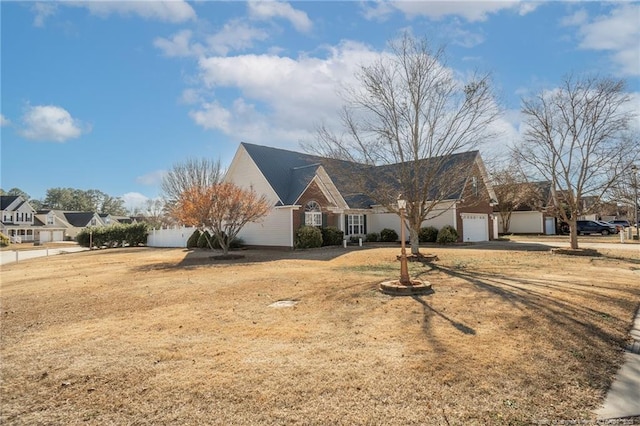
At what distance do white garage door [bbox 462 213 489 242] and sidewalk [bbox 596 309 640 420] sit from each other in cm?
2425

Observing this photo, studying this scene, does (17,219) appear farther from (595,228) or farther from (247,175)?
(595,228)

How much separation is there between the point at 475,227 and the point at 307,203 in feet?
44.6

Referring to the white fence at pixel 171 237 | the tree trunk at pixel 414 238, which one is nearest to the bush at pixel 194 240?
the white fence at pixel 171 237

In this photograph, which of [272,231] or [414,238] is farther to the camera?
[272,231]

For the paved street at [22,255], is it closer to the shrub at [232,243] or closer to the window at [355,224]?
the shrub at [232,243]

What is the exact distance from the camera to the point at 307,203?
2623cm

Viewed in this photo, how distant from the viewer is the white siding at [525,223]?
1679 inches

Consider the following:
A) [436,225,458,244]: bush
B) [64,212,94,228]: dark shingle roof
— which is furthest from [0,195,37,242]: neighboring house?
[436,225,458,244]: bush

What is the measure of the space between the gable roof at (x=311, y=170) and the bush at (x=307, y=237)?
2.03 metres

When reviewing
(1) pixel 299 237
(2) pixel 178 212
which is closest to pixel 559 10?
(1) pixel 299 237

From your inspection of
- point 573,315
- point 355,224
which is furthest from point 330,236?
point 573,315

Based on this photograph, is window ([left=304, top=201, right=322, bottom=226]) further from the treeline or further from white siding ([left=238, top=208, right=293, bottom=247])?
the treeline

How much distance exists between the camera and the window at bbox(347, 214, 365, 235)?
30.4 metres

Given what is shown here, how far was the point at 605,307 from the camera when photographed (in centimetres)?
818
